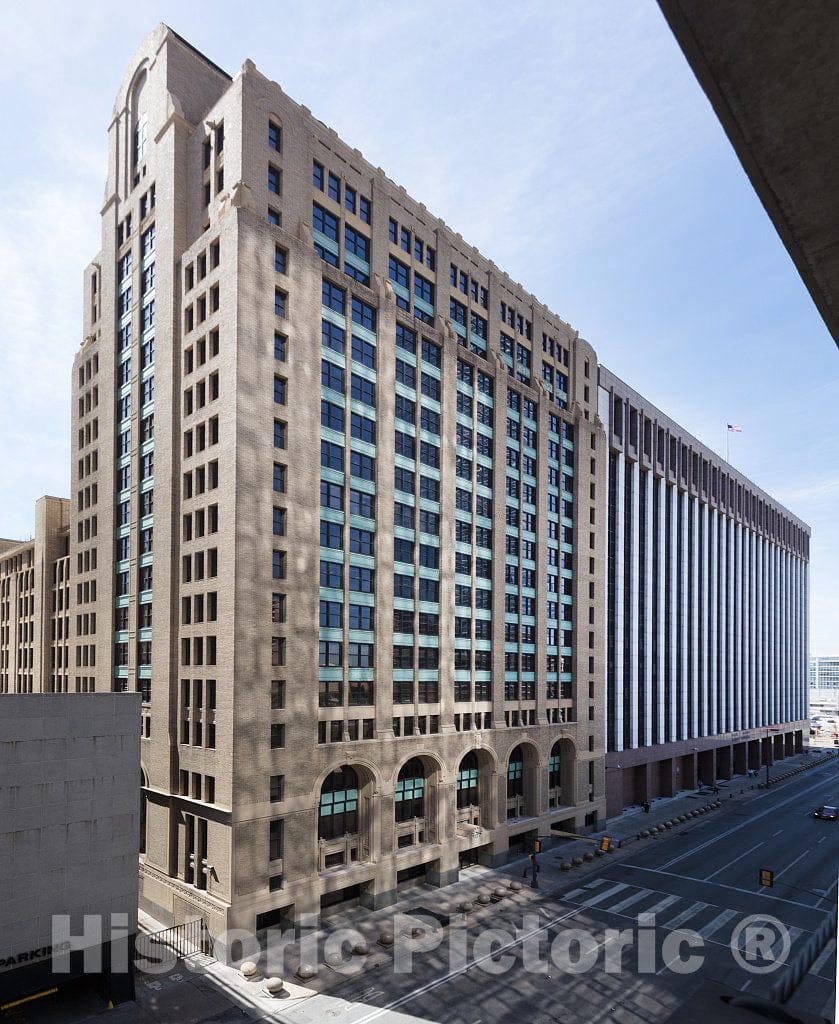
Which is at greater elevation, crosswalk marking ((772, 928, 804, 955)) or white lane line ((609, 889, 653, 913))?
crosswalk marking ((772, 928, 804, 955))

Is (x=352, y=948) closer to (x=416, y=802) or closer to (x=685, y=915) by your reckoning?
(x=416, y=802)

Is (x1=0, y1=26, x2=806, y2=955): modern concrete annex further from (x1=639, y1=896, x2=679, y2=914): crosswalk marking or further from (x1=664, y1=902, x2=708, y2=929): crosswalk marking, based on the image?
(x1=664, y1=902, x2=708, y2=929): crosswalk marking

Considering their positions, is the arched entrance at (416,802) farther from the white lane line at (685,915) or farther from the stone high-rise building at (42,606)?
the stone high-rise building at (42,606)

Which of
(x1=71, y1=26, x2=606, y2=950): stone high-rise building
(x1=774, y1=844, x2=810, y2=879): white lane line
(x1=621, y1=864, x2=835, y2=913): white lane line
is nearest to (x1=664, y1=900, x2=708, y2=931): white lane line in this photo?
(x1=621, y1=864, x2=835, y2=913): white lane line

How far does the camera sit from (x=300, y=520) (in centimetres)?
4431

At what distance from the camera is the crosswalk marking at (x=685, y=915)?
4338 centimetres

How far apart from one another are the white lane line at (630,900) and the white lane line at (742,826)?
7.40 m

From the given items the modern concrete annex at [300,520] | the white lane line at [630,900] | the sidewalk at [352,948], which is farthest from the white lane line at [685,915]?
→ the modern concrete annex at [300,520]

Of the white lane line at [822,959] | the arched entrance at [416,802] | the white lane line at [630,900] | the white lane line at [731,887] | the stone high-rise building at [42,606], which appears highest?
the stone high-rise building at [42,606]

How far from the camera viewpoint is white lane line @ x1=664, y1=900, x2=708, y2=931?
142ft

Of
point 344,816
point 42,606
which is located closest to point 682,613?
point 344,816

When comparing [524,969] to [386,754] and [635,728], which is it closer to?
[386,754]

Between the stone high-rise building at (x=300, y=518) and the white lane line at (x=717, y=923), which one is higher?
the stone high-rise building at (x=300, y=518)

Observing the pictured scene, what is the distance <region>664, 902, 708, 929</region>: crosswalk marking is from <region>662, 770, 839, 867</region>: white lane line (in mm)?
9317
